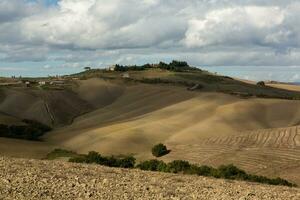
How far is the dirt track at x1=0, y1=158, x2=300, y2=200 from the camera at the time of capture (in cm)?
1689

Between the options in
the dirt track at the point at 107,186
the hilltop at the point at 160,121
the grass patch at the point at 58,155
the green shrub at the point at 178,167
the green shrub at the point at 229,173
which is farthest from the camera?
the grass patch at the point at 58,155

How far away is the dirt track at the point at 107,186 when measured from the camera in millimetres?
16891

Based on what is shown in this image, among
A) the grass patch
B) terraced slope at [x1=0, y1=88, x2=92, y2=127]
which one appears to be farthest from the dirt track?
terraced slope at [x1=0, y1=88, x2=92, y2=127]

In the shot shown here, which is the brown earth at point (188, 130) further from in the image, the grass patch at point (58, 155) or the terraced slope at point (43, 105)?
the terraced slope at point (43, 105)

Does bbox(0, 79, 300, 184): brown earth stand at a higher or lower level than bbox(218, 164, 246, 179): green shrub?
lower

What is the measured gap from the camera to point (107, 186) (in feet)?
60.8

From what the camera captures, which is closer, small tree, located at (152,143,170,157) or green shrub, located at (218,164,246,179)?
green shrub, located at (218,164,246,179)

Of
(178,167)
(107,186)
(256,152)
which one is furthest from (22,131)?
(107,186)

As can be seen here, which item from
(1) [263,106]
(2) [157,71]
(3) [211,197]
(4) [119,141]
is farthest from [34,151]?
(2) [157,71]

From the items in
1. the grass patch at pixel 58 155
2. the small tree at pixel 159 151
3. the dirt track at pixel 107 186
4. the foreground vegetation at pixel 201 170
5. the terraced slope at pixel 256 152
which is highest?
the dirt track at pixel 107 186

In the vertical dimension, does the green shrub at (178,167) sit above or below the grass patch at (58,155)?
above

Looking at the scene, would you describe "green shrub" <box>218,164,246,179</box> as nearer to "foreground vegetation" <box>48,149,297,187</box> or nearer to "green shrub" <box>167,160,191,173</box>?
"foreground vegetation" <box>48,149,297,187</box>

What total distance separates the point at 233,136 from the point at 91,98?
2810 inches

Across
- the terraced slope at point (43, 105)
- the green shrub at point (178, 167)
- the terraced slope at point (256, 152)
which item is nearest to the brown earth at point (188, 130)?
the terraced slope at point (256, 152)
